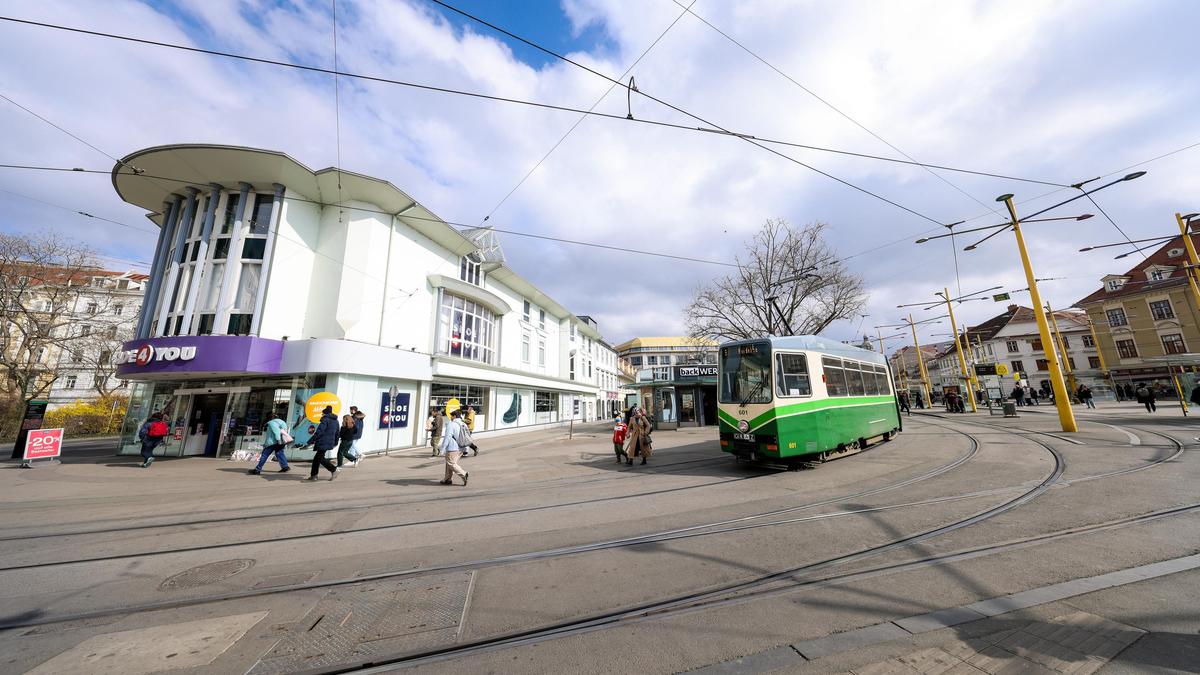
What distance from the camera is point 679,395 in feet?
88.3

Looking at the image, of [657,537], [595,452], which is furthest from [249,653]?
[595,452]

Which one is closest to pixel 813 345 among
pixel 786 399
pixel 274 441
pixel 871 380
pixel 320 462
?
pixel 786 399

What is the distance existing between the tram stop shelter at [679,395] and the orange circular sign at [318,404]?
17.3 metres

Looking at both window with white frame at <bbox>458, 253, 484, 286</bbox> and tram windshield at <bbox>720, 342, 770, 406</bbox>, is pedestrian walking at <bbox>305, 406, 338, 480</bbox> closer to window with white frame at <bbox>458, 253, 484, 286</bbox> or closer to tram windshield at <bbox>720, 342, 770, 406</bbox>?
tram windshield at <bbox>720, 342, 770, 406</bbox>

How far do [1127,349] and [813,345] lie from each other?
57.2 meters

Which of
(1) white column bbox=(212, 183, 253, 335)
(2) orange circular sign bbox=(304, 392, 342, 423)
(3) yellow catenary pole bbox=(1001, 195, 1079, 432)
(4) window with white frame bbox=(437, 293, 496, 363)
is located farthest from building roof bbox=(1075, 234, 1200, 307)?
(1) white column bbox=(212, 183, 253, 335)

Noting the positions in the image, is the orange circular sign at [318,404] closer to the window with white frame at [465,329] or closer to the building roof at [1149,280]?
the window with white frame at [465,329]

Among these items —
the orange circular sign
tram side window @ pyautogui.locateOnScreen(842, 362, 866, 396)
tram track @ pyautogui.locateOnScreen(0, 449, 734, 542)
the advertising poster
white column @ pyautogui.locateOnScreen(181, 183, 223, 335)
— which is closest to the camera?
tram track @ pyautogui.locateOnScreen(0, 449, 734, 542)

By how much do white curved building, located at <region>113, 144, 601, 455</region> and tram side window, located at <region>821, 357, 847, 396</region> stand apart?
15.8 metres

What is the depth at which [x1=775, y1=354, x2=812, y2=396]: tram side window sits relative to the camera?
363 inches

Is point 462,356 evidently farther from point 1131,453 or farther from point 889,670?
point 1131,453

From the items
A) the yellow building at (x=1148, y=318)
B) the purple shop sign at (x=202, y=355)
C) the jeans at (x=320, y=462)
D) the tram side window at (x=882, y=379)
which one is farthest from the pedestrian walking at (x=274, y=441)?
the yellow building at (x=1148, y=318)

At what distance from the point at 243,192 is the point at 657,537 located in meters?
20.0

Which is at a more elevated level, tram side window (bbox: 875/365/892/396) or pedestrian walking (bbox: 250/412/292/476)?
tram side window (bbox: 875/365/892/396)
